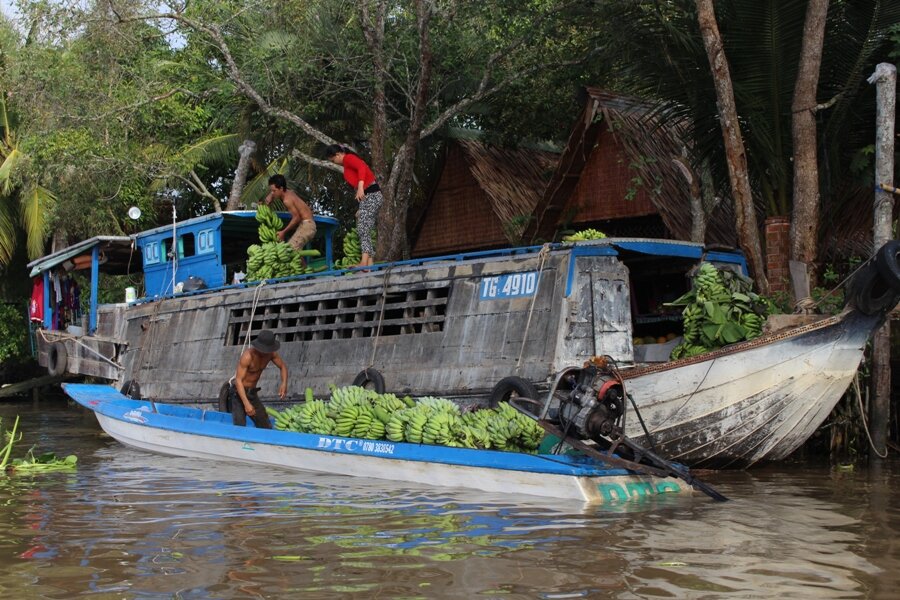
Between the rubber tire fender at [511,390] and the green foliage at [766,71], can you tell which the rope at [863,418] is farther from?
the rubber tire fender at [511,390]

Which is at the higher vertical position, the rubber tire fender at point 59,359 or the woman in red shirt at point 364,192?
the woman in red shirt at point 364,192

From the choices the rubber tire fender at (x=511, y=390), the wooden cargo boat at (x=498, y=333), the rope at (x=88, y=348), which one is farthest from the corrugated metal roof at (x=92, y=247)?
the rubber tire fender at (x=511, y=390)

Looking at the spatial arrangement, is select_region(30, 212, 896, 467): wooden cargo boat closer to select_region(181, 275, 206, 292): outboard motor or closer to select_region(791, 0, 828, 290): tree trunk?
select_region(181, 275, 206, 292): outboard motor

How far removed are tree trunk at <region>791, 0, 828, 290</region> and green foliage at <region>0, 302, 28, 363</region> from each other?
19.4 metres

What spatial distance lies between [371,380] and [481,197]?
23.3 ft

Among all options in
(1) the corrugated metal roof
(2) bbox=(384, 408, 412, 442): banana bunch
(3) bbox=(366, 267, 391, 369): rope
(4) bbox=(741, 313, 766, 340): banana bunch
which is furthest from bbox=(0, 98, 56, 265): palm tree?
(4) bbox=(741, 313, 766, 340): banana bunch

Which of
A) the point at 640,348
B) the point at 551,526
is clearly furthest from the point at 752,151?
the point at 551,526

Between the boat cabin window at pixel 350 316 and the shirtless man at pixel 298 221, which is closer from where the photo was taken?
the boat cabin window at pixel 350 316

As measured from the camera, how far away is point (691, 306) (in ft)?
A: 33.0

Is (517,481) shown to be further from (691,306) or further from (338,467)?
(691,306)

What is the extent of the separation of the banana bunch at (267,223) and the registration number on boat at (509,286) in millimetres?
4347

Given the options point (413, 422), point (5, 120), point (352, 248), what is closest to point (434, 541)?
point (413, 422)

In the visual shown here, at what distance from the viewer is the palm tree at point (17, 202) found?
72.0 feet

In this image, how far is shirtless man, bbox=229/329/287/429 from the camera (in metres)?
11.0
